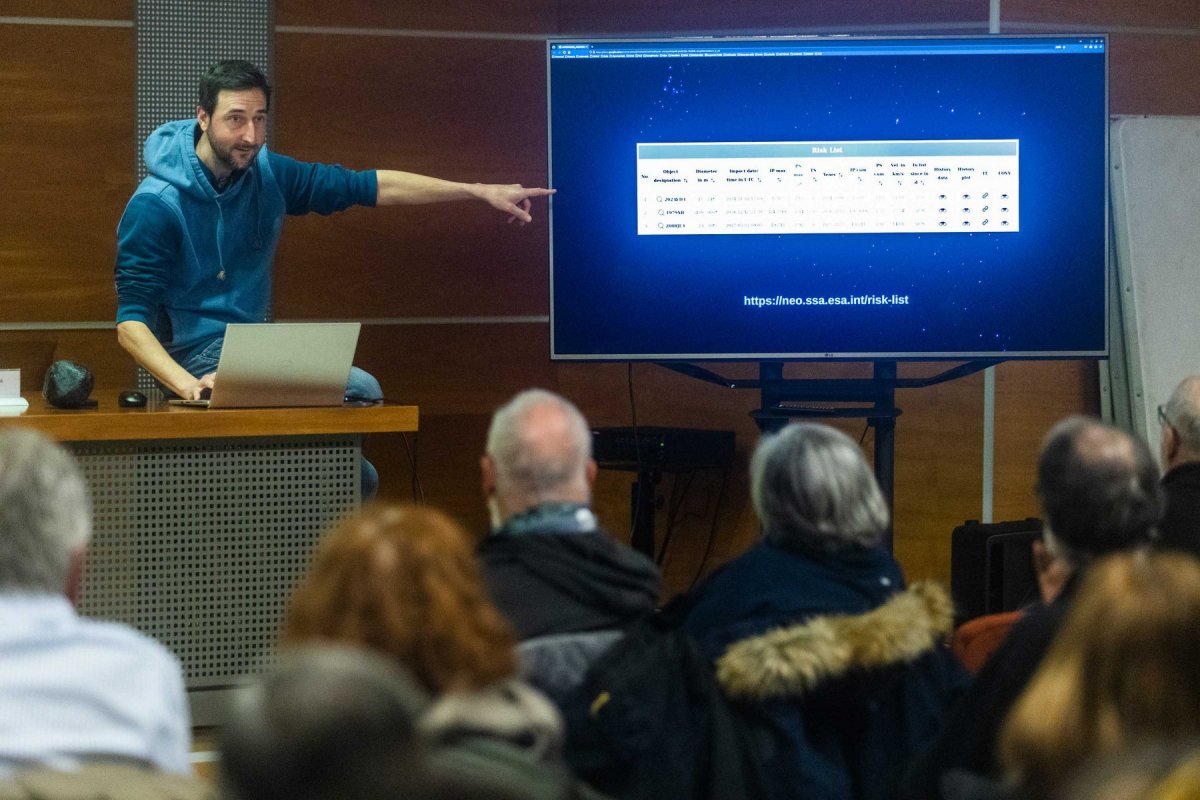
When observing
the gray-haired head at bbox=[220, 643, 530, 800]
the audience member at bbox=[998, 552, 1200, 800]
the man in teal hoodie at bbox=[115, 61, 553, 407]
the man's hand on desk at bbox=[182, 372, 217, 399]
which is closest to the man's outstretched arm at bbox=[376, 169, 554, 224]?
the man in teal hoodie at bbox=[115, 61, 553, 407]

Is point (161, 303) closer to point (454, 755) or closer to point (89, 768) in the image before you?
point (89, 768)

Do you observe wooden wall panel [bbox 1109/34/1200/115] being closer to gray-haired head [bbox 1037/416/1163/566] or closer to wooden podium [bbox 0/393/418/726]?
wooden podium [bbox 0/393/418/726]

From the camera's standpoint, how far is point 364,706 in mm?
901

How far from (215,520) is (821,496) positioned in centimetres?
176

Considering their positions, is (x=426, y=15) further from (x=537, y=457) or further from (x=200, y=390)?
(x=537, y=457)

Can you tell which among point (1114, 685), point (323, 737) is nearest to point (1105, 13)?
point (1114, 685)

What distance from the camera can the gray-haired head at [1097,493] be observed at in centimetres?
213

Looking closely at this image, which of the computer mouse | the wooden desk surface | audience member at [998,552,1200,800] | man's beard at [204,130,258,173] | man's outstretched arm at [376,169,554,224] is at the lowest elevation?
audience member at [998,552,1200,800]

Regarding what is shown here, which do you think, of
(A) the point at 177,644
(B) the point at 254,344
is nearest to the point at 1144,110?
(B) the point at 254,344

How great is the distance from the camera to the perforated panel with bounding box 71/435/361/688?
136 inches

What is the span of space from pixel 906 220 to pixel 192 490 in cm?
218

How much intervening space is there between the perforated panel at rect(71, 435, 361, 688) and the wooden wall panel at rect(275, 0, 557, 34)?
1820 mm

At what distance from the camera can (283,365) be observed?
3.40m

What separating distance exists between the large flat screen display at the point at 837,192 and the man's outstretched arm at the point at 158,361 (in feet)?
3.69
